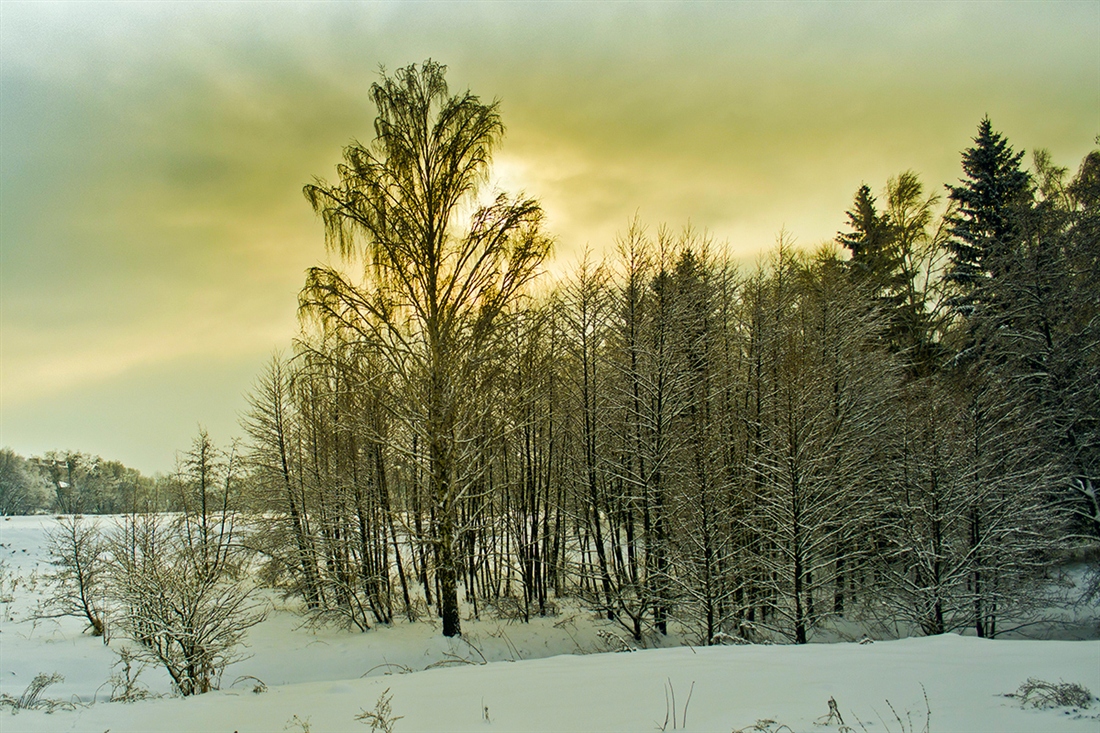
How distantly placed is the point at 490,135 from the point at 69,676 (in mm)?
18068

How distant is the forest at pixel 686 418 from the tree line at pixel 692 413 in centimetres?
8

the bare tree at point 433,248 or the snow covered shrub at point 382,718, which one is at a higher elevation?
the bare tree at point 433,248

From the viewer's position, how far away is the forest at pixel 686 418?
1134 cm

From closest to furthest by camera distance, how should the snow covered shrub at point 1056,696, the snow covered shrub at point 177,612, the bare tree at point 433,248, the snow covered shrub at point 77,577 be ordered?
the snow covered shrub at point 1056,696
the snow covered shrub at point 177,612
the bare tree at point 433,248
the snow covered shrub at point 77,577

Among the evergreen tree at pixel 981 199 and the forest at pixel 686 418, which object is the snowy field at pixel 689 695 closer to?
the forest at pixel 686 418

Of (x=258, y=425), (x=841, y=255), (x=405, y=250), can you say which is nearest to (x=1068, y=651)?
(x=405, y=250)

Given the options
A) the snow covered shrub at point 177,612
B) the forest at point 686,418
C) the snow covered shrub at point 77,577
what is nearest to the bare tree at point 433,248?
the forest at point 686,418

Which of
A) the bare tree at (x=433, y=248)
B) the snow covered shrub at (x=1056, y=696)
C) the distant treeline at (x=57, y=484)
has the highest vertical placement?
the bare tree at (x=433, y=248)

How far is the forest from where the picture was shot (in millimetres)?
11344

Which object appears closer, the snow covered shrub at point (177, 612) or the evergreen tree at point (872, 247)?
the snow covered shrub at point (177, 612)

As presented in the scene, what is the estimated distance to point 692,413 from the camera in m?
15.2

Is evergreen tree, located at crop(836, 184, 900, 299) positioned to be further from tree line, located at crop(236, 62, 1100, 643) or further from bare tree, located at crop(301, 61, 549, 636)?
bare tree, located at crop(301, 61, 549, 636)

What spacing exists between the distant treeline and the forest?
6234cm

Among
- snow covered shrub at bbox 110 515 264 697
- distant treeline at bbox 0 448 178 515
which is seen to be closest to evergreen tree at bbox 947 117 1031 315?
snow covered shrub at bbox 110 515 264 697
